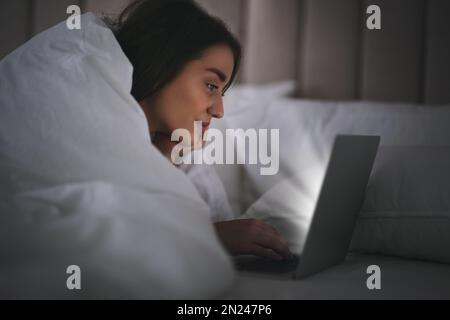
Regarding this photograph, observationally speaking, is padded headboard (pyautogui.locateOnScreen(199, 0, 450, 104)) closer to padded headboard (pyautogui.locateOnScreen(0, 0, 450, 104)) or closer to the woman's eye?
padded headboard (pyautogui.locateOnScreen(0, 0, 450, 104))

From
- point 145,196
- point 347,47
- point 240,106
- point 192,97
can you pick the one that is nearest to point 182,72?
point 192,97

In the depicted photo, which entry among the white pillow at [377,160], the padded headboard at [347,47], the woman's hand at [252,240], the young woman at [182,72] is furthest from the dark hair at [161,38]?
the padded headboard at [347,47]

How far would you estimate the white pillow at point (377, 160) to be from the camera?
847 mm

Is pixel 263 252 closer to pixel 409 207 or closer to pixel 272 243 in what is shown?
pixel 272 243

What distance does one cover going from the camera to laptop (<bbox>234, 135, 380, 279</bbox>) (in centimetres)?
65

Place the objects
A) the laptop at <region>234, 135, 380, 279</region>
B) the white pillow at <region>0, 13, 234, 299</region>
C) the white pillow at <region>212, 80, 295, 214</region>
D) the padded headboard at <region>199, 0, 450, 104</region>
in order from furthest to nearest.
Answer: the padded headboard at <region>199, 0, 450, 104</region> → the white pillow at <region>212, 80, 295, 214</region> → the laptop at <region>234, 135, 380, 279</region> → the white pillow at <region>0, 13, 234, 299</region>

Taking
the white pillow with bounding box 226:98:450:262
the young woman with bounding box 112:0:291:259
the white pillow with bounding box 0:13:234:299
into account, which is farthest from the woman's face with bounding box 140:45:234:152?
the white pillow with bounding box 226:98:450:262

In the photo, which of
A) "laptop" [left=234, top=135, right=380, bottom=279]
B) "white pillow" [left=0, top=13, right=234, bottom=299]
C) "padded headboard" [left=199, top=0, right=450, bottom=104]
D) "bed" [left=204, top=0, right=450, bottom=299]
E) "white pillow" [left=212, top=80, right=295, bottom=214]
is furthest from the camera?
"padded headboard" [left=199, top=0, right=450, bottom=104]

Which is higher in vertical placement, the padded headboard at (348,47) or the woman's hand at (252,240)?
the padded headboard at (348,47)

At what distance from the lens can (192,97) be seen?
772 millimetres

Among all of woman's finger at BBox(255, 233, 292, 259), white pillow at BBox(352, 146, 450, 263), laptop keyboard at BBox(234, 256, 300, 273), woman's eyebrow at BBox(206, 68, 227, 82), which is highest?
woman's eyebrow at BBox(206, 68, 227, 82)

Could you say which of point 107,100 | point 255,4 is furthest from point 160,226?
point 255,4

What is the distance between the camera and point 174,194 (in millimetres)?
599

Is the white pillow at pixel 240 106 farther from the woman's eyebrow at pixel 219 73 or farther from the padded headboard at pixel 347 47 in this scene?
the woman's eyebrow at pixel 219 73
